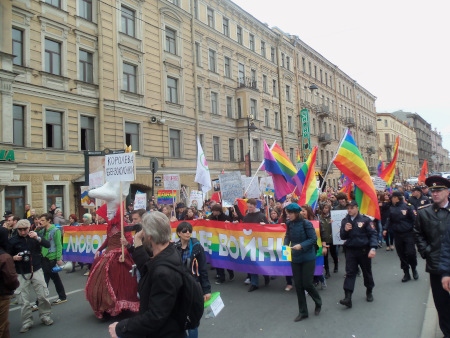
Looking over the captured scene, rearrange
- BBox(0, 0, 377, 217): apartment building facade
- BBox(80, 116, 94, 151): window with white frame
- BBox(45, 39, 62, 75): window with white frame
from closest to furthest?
BBox(0, 0, 377, 217): apartment building facade
BBox(45, 39, 62, 75): window with white frame
BBox(80, 116, 94, 151): window with white frame

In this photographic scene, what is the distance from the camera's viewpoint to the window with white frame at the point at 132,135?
21.9 meters

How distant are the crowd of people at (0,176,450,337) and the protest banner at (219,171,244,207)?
2254 millimetres

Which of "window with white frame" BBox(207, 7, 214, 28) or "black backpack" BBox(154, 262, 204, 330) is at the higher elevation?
"window with white frame" BBox(207, 7, 214, 28)

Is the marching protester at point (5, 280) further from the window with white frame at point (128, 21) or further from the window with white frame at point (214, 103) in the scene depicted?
the window with white frame at point (214, 103)

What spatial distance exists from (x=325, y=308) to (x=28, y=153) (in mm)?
14931

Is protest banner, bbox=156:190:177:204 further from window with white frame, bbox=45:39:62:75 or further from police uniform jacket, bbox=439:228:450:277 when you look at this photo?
police uniform jacket, bbox=439:228:450:277

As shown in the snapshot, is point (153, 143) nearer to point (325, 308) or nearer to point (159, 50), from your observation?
point (159, 50)

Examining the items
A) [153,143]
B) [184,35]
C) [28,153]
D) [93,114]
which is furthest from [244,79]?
[28,153]

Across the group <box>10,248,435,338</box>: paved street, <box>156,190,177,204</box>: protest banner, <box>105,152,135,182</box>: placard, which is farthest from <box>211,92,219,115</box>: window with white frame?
<box>105,152,135,182</box>: placard

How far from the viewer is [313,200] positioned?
866cm

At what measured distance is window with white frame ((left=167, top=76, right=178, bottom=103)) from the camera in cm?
2523

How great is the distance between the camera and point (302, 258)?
5.62 meters

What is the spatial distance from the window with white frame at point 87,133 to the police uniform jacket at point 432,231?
58.0 feet

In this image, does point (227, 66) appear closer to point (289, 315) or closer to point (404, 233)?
point (404, 233)
